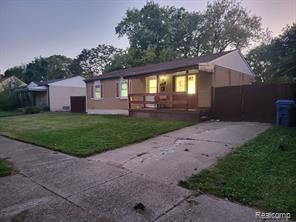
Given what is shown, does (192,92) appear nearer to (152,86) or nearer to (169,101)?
(169,101)

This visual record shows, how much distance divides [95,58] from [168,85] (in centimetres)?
3471

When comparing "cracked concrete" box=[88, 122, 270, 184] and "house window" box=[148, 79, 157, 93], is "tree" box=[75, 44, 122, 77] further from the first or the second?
"cracked concrete" box=[88, 122, 270, 184]

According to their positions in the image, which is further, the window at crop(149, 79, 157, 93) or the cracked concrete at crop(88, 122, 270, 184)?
the window at crop(149, 79, 157, 93)

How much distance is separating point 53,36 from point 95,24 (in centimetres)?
482

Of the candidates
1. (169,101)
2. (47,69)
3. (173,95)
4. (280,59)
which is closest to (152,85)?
(173,95)

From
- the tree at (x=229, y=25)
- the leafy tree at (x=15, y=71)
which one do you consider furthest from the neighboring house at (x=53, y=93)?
the leafy tree at (x=15, y=71)

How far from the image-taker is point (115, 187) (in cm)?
327

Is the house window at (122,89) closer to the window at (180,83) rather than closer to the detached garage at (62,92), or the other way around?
the window at (180,83)

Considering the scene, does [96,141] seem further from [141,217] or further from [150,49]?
[150,49]

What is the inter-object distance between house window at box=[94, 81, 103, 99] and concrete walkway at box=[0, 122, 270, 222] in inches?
445

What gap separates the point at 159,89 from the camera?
13625 millimetres

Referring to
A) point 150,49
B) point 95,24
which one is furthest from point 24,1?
point 150,49

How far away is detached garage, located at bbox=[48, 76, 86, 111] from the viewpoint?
23062 mm

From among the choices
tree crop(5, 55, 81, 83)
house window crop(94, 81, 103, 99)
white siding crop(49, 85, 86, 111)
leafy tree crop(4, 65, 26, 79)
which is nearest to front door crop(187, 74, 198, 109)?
house window crop(94, 81, 103, 99)
